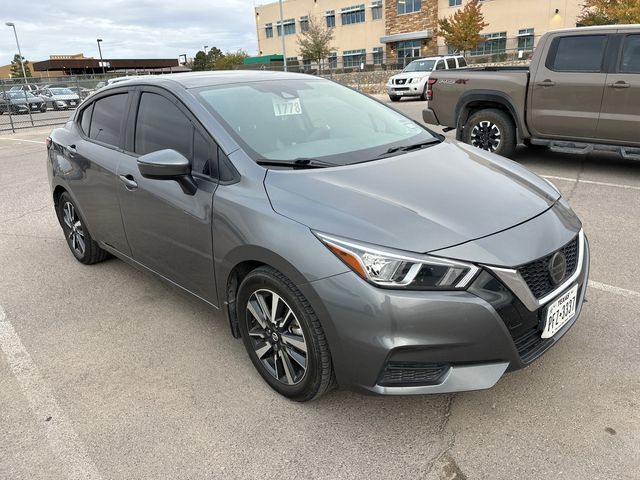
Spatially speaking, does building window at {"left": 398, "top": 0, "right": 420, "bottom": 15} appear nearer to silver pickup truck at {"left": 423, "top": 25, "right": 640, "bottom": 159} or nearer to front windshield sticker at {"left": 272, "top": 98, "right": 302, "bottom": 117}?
silver pickup truck at {"left": 423, "top": 25, "right": 640, "bottom": 159}

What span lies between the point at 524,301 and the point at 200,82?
2.44m

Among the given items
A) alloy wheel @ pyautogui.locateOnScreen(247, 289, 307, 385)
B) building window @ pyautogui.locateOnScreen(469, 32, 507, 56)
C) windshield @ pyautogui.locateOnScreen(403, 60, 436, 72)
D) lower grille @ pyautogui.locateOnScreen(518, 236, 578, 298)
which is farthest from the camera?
building window @ pyautogui.locateOnScreen(469, 32, 507, 56)

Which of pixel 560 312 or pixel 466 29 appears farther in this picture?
pixel 466 29

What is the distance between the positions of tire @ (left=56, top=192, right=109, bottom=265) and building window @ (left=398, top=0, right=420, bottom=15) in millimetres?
54022

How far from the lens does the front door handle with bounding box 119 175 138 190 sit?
3577 mm

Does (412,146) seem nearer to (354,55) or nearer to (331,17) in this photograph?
(354,55)

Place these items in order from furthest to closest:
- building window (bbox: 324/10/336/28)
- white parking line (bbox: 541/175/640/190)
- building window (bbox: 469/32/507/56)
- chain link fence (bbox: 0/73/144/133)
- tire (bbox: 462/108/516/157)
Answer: building window (bbox: 324/10/336/28), building window (bbox: 469/32/507/56), chain link fence (bbox: 0/73/144/133), tire (bbox: 462/108/516/157), white parking line (bbox: 541/175/640/190)

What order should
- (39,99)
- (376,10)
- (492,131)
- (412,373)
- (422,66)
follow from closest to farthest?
(412,373) < (492,131) < (422,66) < (39,99) < (376,10)

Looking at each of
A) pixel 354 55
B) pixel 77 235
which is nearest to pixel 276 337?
pixel 77 235

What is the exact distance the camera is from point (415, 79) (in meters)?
21.1

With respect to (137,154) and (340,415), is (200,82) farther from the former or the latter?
(340,415)

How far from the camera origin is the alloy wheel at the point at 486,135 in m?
8.08

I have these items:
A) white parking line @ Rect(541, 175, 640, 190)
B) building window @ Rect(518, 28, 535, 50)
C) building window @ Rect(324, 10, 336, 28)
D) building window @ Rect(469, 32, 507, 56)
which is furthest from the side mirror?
building window @ Rect(324, 10, 336, 28)

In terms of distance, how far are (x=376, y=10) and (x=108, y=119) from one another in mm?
58354
